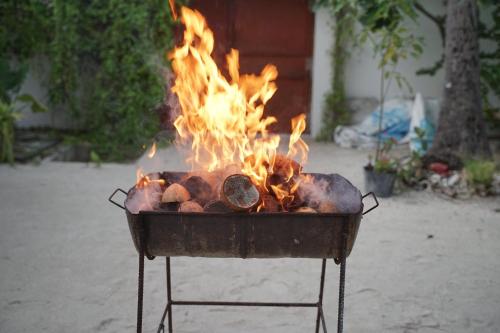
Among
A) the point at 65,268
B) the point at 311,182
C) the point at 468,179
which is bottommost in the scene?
the point at 65,268

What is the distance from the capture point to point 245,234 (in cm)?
267

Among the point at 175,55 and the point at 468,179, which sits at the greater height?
the point at 175,55

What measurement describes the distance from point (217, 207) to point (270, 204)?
0.30 metres

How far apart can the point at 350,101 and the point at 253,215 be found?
26.3 ft

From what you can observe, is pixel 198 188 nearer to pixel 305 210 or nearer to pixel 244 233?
pixel 244 233

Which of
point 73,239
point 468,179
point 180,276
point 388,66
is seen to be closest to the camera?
point 180,276

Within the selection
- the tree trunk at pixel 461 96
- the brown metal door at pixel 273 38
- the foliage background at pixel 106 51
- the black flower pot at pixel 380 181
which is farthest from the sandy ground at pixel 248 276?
the brown metal door at pixel 273 38

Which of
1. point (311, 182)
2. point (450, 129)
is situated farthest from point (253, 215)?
point (450, 129)

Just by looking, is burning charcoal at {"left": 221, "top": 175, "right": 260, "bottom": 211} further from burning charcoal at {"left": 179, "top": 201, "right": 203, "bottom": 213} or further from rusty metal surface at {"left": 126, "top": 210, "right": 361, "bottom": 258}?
burning charcoal at {"left": 179, "top": 201, "right": 203, "bottom": 213}

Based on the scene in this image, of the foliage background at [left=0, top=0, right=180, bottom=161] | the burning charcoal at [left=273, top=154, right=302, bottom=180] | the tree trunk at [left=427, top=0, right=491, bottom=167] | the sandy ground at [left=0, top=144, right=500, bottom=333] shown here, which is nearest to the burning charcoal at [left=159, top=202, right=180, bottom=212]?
the burning charcoal at [left=273, top=154, right=302, bottom=180]

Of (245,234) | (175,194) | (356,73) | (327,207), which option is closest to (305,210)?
(327,207)

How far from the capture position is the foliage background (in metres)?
9.43

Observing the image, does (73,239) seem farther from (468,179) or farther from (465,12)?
(465,12)

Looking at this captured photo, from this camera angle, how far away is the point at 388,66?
10023 mm
